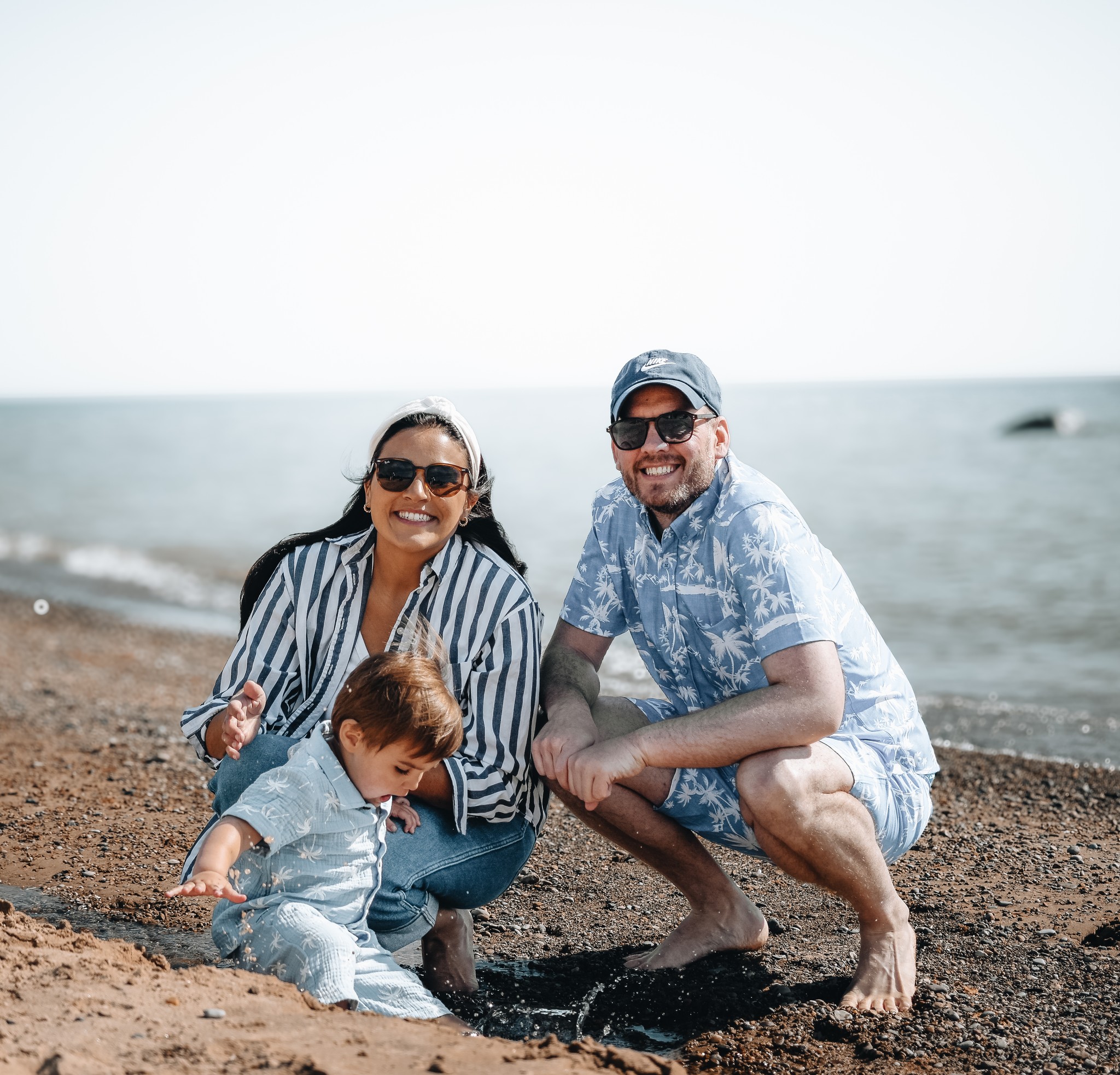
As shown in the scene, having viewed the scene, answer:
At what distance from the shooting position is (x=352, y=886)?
308cm

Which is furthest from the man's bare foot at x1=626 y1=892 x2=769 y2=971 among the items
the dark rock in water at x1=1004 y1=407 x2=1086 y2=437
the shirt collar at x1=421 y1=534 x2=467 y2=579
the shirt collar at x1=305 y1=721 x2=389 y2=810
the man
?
the dark rock in water at x1=1004 y1=407 x2=1086 y2=437

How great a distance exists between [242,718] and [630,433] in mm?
1476

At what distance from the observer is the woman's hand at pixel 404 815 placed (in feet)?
10.8

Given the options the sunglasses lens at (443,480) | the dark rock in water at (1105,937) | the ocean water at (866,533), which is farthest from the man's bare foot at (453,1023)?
the ocean water at (866,533)

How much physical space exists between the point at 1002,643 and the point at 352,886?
892 cm

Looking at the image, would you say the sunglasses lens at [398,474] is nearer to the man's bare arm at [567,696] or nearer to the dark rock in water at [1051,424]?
the man's bare arm at [567,696]

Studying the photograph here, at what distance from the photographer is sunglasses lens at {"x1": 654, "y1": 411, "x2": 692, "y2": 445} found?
3.55m

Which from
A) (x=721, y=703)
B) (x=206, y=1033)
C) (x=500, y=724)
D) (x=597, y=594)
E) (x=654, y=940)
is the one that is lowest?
(x=654, y=940)

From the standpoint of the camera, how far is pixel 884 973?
330cm

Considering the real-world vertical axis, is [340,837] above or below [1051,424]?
below

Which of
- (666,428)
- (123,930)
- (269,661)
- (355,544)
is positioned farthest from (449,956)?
(666,428)

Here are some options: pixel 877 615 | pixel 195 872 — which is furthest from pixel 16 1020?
pixel 877 615

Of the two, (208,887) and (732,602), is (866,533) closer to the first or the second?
(732,602)

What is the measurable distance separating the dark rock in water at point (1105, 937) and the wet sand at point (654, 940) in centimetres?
3
